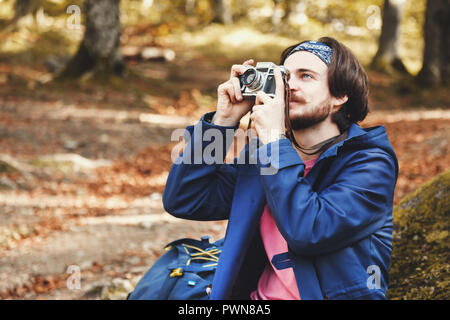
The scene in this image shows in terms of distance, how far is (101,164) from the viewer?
787 centimetres

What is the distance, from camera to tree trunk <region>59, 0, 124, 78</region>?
466 inches

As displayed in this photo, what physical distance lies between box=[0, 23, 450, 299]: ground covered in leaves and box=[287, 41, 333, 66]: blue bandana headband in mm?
1416

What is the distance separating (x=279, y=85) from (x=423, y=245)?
155 cm

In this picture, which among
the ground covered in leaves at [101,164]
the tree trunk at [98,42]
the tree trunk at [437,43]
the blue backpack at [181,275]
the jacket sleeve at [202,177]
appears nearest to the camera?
the jacket sleeve at [202,177]

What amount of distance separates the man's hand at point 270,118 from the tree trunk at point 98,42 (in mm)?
10874

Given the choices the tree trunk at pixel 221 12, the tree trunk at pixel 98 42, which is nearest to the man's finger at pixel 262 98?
the tree trunk at pixel 98 42

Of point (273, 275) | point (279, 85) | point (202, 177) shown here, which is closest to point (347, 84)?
point (279, 85)

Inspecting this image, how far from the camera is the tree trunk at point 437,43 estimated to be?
13.2m

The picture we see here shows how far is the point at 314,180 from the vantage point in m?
2.09

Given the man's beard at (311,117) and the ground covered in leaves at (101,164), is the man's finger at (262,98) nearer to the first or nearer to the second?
the man's beard at (311,117)

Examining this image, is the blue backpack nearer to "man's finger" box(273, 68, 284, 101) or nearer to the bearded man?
the bearded man
